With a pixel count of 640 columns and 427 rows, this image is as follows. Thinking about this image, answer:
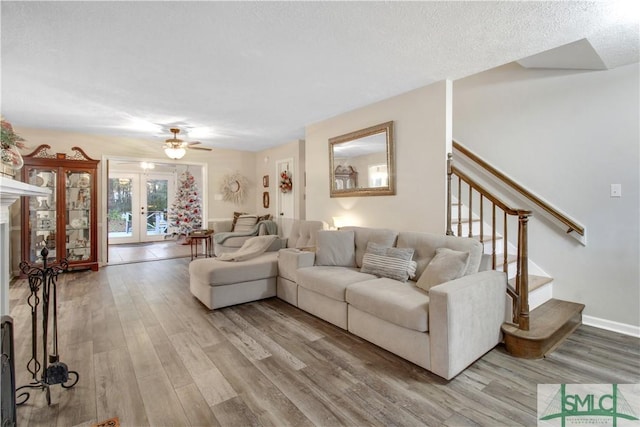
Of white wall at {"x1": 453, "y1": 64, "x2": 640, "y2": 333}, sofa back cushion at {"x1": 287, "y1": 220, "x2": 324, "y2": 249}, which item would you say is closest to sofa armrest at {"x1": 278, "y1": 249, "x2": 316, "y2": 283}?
sofa back cushion at {"x1": 287, "y1": 220, "x2": 324, "y2": 249}

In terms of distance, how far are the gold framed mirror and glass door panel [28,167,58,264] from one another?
4540mm

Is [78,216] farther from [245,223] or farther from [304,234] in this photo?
[304,234]

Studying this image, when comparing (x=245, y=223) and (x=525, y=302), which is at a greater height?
(x=245, y=223)

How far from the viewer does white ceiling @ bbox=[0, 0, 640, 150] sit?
1.97 meters

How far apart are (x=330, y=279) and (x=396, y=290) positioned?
680 mm

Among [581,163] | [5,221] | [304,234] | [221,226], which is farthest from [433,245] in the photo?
[221,226]

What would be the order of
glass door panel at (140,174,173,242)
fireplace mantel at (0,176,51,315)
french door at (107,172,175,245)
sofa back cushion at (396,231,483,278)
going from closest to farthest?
fireplace mantel at (0,176,51,315) < sofa back cushion at (396,231,483,278) < french door at (107,172,175,245) < glass door panel at (140,174,173,242)

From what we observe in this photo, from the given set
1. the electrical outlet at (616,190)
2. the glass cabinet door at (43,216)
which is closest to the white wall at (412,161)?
the electrical outlet at (616,190)

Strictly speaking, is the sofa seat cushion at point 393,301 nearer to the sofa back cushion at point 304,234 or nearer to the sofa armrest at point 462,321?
the sofa armrest at point 462,321

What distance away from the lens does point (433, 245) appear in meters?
2.85

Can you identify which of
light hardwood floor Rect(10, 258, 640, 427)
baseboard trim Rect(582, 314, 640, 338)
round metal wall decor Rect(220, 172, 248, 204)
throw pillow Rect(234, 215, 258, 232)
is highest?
round metal wall decor Rect(220, 172, 248, 204)

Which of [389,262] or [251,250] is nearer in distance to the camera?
[389,262]

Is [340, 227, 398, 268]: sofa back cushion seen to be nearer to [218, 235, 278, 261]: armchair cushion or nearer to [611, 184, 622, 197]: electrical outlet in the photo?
[218, 235, 278, 261]: armchair cushion
